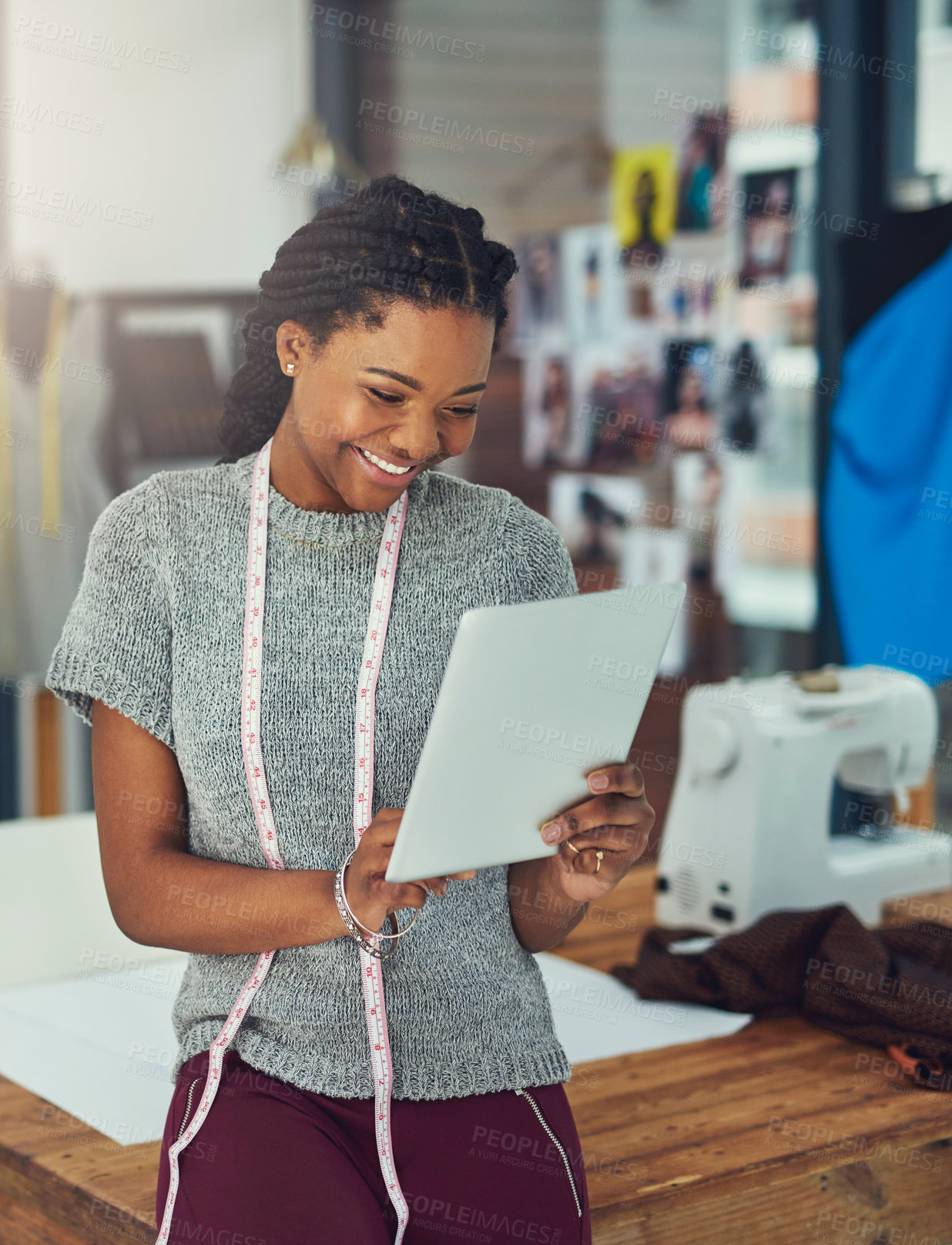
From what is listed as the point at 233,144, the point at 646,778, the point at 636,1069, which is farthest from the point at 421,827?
the point at 233,144

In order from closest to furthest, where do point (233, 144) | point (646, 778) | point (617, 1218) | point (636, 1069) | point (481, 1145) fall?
1. point (481, 1145)
2. point (617, 1218)
3. point (636, 1069)
4. point (646, 778)
5. point (233, 144)

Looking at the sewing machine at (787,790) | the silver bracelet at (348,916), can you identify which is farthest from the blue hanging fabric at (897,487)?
the silver bracelet at (348,916)

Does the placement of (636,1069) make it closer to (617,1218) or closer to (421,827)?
(617,1218)

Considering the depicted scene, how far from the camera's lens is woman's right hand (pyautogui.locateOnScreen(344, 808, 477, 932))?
1.08 m

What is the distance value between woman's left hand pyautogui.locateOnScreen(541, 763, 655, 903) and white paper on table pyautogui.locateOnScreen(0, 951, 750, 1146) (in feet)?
1.82

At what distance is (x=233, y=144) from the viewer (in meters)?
3.83

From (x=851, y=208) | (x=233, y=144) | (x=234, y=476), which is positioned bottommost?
(x=234, y=476)

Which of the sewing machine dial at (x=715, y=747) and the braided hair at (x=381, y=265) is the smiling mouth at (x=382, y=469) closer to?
the braided hair at (x=381, y=265)

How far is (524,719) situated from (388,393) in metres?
0.30

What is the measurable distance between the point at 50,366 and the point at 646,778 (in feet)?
5.74

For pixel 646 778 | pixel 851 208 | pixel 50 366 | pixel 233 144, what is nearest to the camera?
pixel 851 208

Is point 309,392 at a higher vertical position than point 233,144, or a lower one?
lower

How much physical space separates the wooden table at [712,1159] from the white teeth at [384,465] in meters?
0.69

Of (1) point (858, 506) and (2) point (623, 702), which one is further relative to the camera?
(1) point (858, 506)
